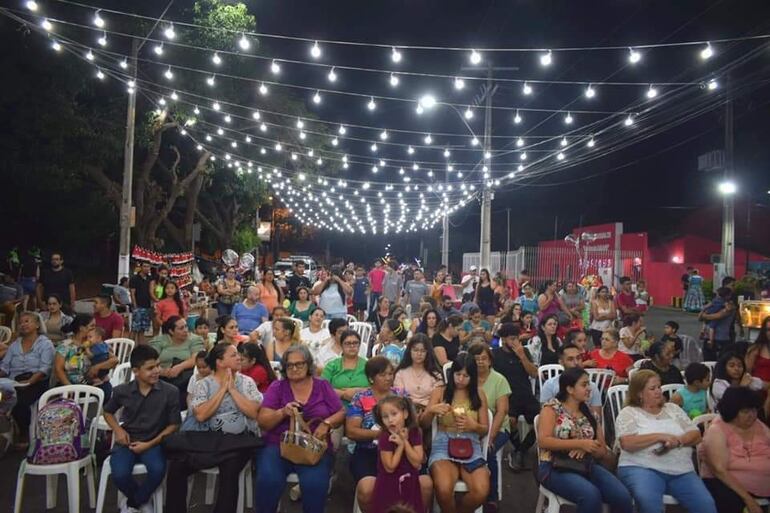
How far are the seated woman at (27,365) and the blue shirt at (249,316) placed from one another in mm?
2443

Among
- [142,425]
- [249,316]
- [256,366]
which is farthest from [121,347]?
[142,425]

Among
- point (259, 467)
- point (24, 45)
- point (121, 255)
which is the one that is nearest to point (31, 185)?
point (24, 45)

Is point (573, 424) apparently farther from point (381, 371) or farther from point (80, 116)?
point (80, 116)

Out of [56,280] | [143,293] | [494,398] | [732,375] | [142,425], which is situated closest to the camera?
[142,425]

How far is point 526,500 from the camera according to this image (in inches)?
182

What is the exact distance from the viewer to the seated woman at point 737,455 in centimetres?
381

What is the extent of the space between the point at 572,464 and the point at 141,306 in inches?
334

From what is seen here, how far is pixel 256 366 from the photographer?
191 inches

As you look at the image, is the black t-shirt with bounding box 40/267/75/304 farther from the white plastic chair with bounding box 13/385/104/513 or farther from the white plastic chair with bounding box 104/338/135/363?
the white plastic chair with bounding box 13/385/104/513

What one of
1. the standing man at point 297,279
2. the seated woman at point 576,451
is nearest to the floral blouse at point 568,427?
the seated woman at point 576,451

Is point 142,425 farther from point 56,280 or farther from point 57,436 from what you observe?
point 56,280

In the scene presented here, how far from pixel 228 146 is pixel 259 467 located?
1951 centimetres

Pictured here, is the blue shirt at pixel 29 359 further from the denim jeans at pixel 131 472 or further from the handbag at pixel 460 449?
the handbag at pixel 460 449

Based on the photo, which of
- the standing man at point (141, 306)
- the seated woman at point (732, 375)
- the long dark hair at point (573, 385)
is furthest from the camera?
the standing man at point (141, 306)
